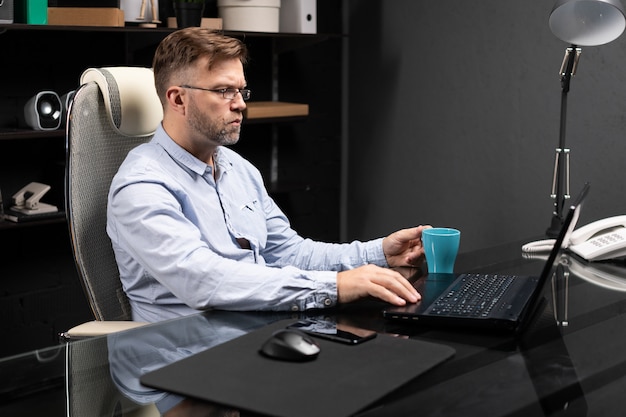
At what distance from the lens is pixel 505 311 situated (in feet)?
4.51

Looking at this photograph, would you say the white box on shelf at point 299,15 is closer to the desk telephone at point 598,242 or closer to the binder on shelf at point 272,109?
the binder on shelf at point 272,109

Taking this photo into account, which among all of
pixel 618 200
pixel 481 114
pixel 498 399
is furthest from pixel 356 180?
pixel 498 399

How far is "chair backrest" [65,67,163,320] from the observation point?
1.77 m

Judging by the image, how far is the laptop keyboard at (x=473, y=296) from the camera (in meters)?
1.38

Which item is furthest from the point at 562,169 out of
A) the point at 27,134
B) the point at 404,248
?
the point at 27,134

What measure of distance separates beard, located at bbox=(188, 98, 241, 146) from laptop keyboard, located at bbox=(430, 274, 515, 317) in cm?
60

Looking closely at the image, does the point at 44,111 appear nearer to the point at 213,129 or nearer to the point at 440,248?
the point at 213,129

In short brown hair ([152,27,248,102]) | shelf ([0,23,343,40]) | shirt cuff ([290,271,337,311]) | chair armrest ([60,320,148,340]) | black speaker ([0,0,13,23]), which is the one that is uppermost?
black speaker ([0,0,13,23])

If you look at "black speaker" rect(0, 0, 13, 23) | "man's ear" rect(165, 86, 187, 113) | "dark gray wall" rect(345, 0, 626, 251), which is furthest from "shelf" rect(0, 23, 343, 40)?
"man's ear" rect(165, 86, 187, 113)

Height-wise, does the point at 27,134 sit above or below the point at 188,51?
below

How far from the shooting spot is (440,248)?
5.55 feet

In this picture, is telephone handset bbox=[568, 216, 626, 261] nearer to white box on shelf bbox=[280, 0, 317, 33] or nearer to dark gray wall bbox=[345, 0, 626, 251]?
dark gray wall bbox=[345, 0, 626, 251]

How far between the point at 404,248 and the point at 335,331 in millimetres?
615

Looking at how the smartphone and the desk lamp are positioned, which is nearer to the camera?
the smartphone
